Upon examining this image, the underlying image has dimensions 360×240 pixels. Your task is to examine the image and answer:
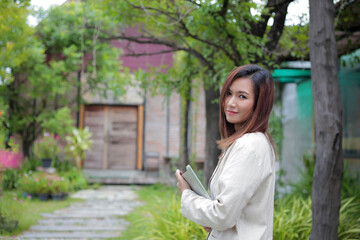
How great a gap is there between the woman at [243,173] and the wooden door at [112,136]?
1217 centimetres

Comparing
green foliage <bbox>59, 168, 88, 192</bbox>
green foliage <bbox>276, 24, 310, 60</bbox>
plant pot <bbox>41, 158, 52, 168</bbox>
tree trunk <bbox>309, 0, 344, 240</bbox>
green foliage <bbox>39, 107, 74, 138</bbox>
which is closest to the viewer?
tree trunk <bbox>309, 0, 344, 240</bbox>

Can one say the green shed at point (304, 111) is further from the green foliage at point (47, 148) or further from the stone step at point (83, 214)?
the green foliage at point (47, 148)

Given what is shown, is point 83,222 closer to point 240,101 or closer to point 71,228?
point 71,228

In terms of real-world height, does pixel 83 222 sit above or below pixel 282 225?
below

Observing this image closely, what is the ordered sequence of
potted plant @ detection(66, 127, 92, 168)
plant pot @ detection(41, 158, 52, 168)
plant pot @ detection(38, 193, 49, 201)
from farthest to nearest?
1. potted plant @ detection(66, 127, 92, 168)
2. plant pot @ detection(41, 158, 52, 168)
3. plant pot @ detection(38, 193, 49, 201)

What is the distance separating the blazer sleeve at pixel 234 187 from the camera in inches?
53.7

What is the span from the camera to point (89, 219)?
633 cm

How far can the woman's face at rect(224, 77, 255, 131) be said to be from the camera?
1549 millimetres

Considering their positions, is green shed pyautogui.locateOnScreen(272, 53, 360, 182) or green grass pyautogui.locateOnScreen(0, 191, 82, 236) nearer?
green grass pyautogui.locateOnScreen(0, 191, 82, 236)

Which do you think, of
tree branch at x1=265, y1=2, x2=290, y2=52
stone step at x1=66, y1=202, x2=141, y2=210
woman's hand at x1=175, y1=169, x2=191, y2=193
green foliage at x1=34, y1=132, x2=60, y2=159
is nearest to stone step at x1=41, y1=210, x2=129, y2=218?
stone step at x1=66, y1=202, x2=141, y2=210

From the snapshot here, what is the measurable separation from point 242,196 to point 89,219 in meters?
5.43

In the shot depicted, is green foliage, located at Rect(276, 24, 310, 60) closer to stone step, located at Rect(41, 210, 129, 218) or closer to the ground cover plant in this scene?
the ground cover plant

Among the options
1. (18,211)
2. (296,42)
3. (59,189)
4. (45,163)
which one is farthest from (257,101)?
(45,163)

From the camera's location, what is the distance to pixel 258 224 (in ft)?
4.83
